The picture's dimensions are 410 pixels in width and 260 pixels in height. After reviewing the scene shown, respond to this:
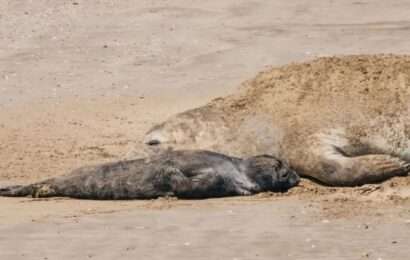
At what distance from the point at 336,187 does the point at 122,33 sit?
6.81 meters

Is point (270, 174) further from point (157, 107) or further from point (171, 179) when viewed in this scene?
point (157, 107)

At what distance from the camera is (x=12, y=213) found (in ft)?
29.3

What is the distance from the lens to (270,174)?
31.4 ft

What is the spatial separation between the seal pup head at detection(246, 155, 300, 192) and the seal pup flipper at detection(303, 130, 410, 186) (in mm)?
232

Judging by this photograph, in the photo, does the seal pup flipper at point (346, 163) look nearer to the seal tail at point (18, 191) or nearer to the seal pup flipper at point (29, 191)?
the seal pup flipper at point (29, 191)

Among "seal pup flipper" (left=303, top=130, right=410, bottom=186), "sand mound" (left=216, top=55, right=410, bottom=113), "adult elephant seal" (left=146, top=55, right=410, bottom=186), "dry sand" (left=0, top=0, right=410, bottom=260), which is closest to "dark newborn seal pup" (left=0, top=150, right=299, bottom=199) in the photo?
"dry sand" (left=0, top=0, right=410, bottom=260)

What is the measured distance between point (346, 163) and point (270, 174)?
53 cm

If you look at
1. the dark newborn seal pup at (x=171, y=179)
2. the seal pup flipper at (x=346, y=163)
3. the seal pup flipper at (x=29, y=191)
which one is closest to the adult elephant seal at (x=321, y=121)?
the seal pup flipper at (x=346, y=163)

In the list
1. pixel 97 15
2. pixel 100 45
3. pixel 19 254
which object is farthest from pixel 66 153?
pixel 97 15

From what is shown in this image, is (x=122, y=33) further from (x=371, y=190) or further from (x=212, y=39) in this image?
(x=371, y=190)

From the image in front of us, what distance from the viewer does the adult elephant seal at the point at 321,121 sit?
9.85 metres

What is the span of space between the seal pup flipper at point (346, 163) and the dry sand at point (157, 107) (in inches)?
3.9

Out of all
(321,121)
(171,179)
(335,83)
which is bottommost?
(171,179)

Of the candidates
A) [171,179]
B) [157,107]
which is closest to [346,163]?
[171,179]
